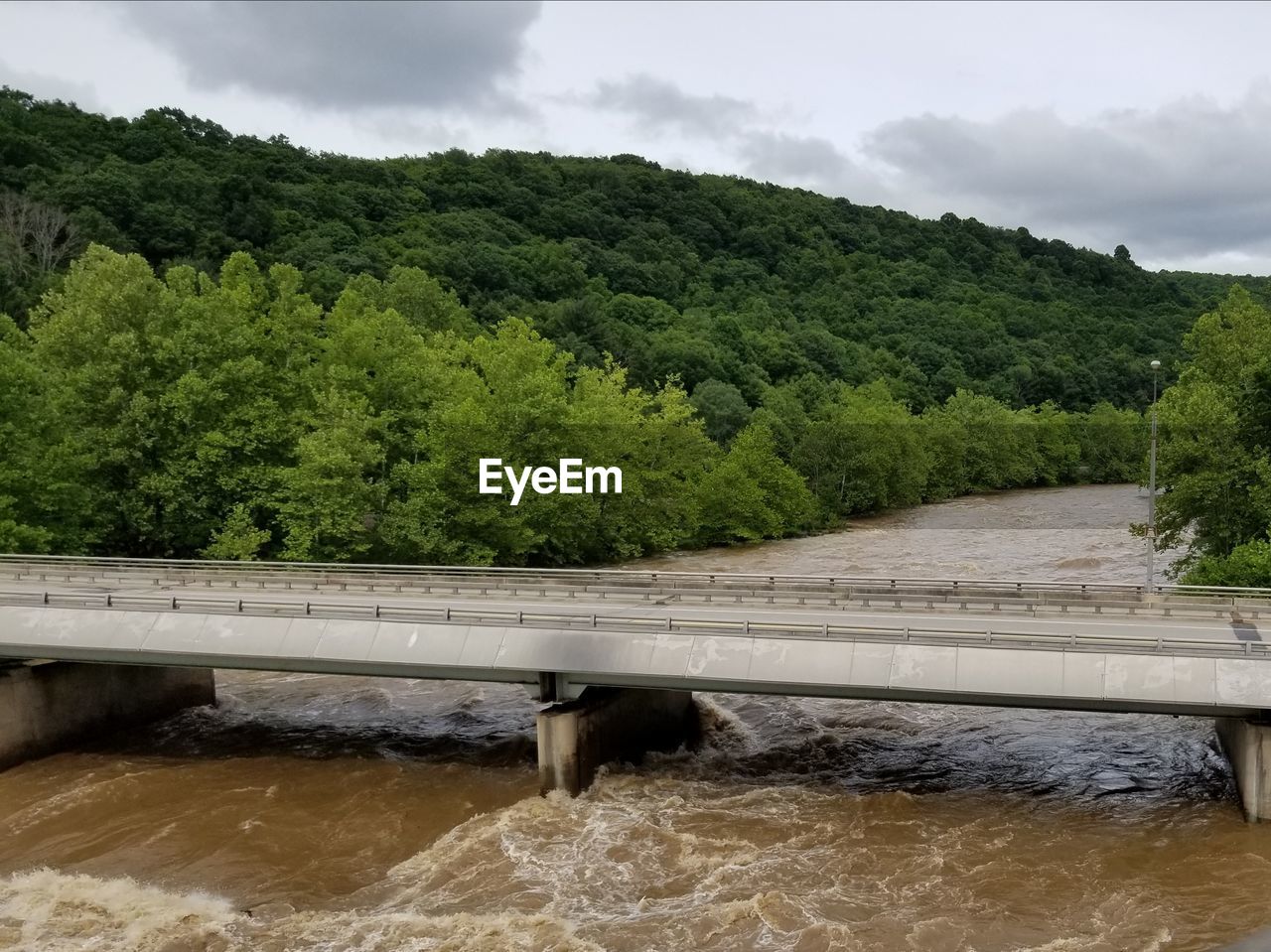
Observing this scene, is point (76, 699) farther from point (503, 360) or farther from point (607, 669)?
point (503, 360)

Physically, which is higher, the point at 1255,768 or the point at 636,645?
the point at 636,645

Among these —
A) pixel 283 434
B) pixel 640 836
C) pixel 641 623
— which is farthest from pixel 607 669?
pixel 283 434

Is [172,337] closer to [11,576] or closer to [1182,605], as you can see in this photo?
[11,576]

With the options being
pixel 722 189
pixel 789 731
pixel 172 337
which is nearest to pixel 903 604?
pixel 789 731

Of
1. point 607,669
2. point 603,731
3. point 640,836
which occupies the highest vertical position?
point 607,669

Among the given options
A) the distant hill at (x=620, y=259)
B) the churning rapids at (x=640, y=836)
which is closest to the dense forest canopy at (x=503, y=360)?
the distant hill at (x=620, y=259)

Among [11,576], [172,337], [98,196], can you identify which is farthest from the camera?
[98,196]

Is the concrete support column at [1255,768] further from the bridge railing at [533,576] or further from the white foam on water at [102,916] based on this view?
the white foam on water at [102,916]
